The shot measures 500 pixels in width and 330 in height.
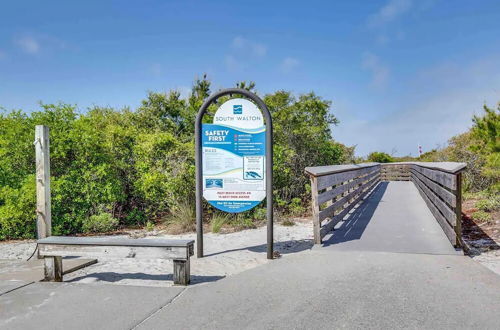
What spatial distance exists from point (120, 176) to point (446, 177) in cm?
792

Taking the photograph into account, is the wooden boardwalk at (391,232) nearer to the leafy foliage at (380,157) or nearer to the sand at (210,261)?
the sand at (210,261)

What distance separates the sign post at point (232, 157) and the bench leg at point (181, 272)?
56.5 inches

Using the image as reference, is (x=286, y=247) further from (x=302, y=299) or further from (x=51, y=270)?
(x=51, y=270)

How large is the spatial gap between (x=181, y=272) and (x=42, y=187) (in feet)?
10.1

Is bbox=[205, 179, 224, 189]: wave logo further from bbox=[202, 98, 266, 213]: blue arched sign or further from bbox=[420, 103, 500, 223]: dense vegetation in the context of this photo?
bbox=[420, 103, 500, 223]: dense vegetation

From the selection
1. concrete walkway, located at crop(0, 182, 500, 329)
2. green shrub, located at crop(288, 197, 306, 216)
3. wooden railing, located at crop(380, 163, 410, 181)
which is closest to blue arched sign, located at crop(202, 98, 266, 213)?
concrete walkway, located at crop(0, 182, 500, 329)

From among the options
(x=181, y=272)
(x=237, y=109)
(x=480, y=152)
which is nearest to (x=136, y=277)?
(x=181, y=272)

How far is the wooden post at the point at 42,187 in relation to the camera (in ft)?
19.6

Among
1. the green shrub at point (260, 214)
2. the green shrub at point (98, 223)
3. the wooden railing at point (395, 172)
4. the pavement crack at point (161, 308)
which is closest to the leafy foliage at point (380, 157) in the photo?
the wooden railing at point (395, 172)

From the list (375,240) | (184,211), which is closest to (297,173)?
(184,211)

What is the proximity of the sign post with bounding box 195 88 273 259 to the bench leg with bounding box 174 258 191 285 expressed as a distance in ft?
4.71

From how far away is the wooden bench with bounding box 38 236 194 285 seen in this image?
14.7 feet

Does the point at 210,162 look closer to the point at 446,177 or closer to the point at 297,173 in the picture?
the point at 446,177

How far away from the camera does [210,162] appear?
20.3 ft
